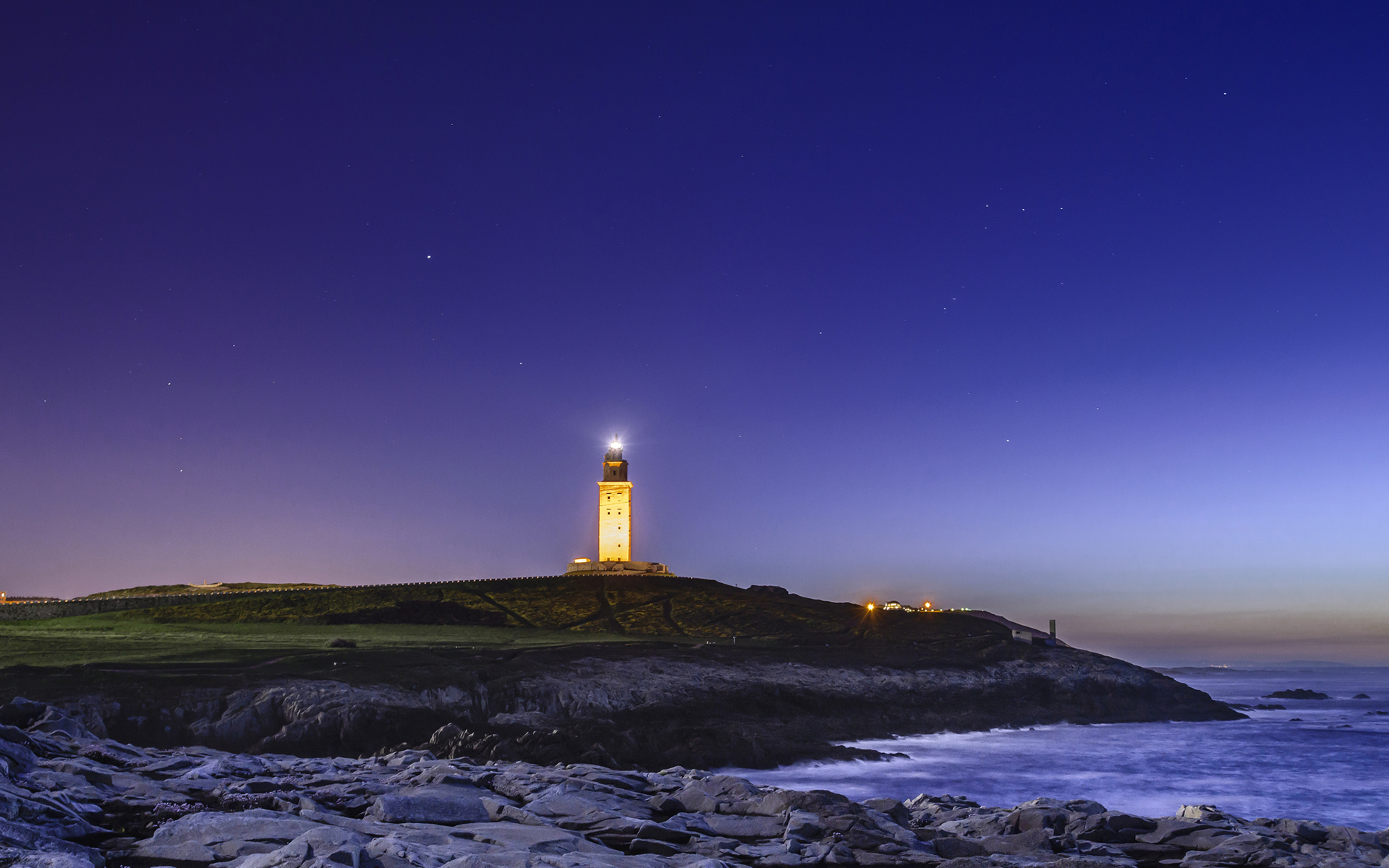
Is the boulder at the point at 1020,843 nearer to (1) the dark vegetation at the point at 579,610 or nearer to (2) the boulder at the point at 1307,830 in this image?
(2) the boulder at the point at 1307,830

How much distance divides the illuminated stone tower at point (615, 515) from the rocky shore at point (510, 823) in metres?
108

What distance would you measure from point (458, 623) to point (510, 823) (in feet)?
215

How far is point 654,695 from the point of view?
147 feet

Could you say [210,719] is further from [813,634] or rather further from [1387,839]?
[813,634]

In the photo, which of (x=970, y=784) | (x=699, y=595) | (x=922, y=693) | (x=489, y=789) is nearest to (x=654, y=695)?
(x=970, y=784)

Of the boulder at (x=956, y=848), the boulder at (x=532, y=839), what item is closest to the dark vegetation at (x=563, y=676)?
the boulder at (x=532, y=839)

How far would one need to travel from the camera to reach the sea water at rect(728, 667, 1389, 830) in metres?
33.8

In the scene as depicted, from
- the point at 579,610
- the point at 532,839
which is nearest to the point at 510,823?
the point at 532,839

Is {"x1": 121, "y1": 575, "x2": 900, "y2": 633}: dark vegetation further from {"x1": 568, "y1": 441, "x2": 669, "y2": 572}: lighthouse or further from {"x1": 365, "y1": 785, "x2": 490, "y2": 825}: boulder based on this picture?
{"x1": 365, "y1": 785, "x2": 490, "y2": 825}: boulder

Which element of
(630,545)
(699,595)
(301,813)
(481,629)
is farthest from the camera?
(630,545)

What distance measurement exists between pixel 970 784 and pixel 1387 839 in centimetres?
1823

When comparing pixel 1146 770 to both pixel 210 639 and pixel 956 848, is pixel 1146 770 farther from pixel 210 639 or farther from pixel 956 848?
pixel 210 639

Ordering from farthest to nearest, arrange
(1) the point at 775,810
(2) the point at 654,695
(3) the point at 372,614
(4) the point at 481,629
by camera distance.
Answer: (3) the point at 372,614
(4) the point at 481,629
(2) the point at 654,695
(1) the point at 775,810

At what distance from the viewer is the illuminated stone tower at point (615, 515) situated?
130 metres
